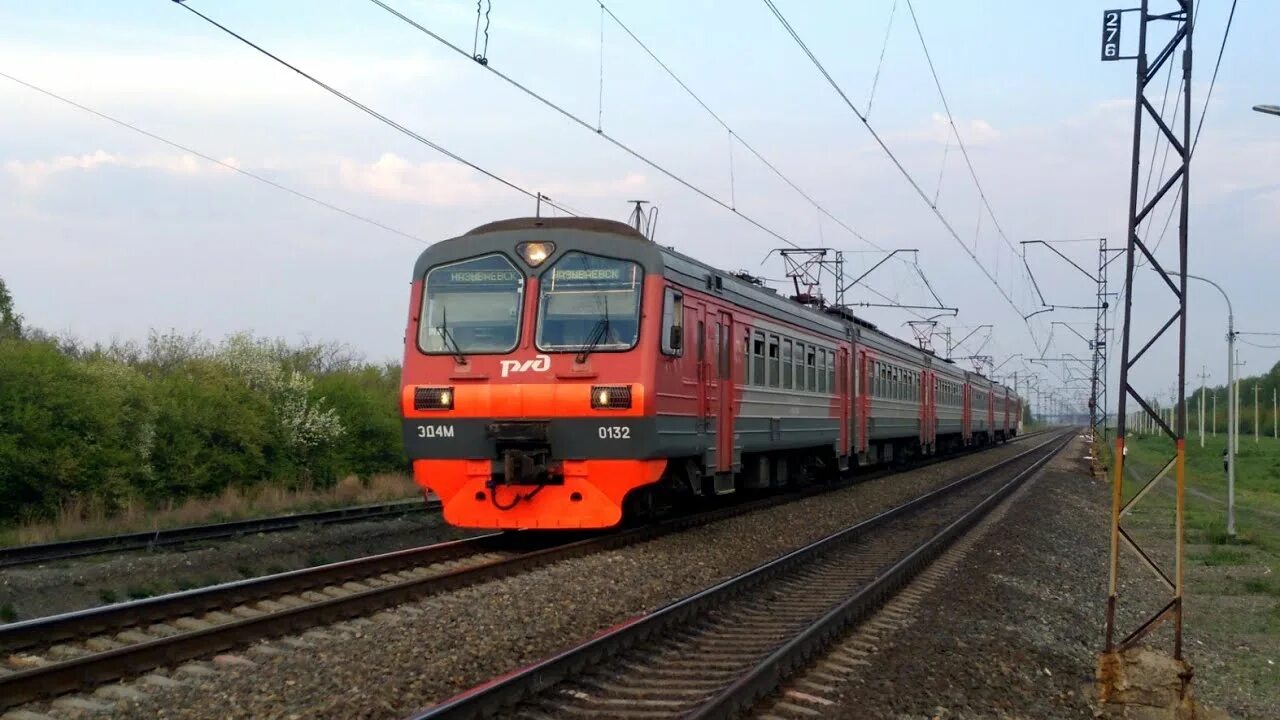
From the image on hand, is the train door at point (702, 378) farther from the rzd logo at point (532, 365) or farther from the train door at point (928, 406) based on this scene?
the train door at point (928, 406)

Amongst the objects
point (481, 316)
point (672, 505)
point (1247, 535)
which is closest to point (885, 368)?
point (1247, 535)

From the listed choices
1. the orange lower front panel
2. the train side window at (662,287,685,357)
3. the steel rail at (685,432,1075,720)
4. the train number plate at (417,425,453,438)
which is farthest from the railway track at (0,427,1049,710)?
the steel rail at (685,432,1075,720)

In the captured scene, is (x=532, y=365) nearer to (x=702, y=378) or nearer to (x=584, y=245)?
(x=584, y=245)

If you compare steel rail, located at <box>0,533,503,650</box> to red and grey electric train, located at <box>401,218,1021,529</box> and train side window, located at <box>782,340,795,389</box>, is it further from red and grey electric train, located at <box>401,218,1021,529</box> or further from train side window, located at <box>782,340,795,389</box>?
train side window, located at <box>782,340,795,389</box>

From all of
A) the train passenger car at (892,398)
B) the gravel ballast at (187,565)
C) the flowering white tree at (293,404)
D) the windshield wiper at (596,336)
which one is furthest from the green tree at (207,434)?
the train passenger car at (892,398)

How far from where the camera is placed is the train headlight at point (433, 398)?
41.1ft

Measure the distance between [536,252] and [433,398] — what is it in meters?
1.91

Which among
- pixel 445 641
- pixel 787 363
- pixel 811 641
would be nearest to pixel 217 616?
pixel 445 641

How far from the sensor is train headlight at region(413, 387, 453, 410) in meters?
12.5

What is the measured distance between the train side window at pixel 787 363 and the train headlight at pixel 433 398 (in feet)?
22.7

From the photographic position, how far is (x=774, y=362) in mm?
17578

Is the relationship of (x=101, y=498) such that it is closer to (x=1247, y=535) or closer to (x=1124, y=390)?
(x=1124, y=390)

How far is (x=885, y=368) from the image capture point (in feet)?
92.0

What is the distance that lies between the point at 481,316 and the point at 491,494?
194cm
